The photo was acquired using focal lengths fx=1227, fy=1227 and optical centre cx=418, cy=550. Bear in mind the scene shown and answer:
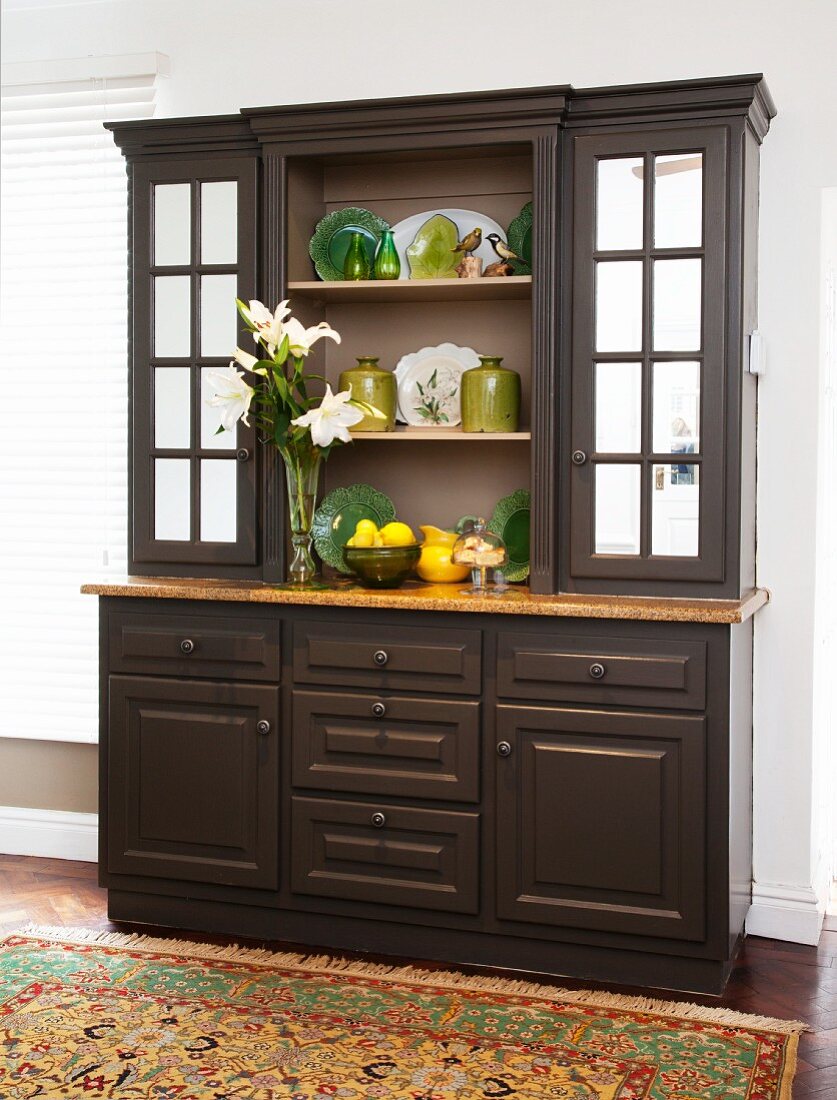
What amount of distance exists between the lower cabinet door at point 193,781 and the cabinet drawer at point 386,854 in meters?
0.10

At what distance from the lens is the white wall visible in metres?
3.32

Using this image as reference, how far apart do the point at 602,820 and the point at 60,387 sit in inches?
90.2

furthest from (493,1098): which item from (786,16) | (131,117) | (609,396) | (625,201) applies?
(131,117)

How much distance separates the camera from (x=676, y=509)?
3102 mm

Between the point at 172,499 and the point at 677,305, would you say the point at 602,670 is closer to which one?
the point at 677,305

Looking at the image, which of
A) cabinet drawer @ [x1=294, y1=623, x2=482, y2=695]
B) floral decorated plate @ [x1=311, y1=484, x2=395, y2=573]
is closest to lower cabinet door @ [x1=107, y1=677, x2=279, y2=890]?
cabinet drawer @ [x1=294, y1=623, x2=482, y2=695]

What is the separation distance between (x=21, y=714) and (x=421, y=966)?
1.76m

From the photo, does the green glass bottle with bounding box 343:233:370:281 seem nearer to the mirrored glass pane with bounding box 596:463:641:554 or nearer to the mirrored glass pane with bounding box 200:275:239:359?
the mirrored glass pane with bounding box 200:275:239:359

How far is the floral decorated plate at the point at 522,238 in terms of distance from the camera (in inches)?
136

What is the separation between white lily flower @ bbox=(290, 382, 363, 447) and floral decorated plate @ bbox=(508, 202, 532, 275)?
642mm

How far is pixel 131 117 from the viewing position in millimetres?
3965

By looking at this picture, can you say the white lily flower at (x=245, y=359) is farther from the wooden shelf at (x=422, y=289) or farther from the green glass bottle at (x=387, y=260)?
the green glass bottle at (x=387, y=260)

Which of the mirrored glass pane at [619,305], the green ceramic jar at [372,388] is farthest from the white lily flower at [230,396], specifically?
the mirrored glass pane at [619,305]

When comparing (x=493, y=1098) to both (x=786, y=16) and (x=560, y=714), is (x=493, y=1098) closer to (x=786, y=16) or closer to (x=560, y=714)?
(x=560, y=714)
